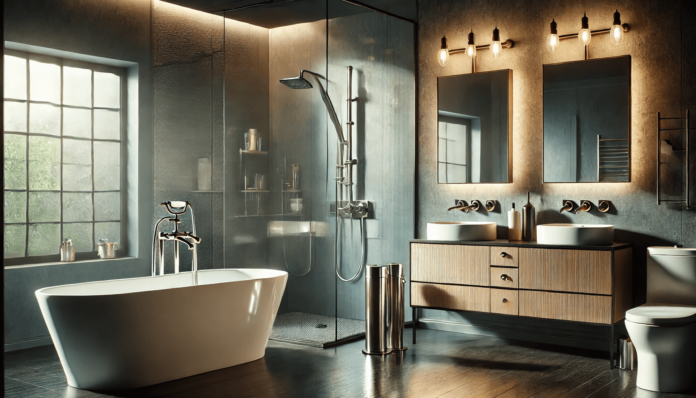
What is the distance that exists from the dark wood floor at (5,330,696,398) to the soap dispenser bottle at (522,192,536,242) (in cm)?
78

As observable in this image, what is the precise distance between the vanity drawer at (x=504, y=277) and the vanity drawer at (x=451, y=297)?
0.28ft

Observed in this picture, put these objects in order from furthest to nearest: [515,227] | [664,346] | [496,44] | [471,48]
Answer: [471,48] < [496,44] < [515,227] < [664,346]

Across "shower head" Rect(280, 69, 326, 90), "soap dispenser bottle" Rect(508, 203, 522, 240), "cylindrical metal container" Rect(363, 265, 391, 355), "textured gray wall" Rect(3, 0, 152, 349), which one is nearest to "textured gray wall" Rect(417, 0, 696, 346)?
"soap dispenser bottle" Rect(508, 203, 522, 240)

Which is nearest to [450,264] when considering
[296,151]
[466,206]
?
[466,206]

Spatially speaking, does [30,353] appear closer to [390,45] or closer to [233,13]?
[233,13]

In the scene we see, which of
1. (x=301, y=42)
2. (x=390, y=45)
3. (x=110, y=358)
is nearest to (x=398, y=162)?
(x=390, y=45)

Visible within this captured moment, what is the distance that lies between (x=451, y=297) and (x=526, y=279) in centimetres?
55

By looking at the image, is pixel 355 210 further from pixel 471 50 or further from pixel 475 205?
pixel 471 50

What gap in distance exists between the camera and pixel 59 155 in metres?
4.51

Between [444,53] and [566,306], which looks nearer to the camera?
[566,306]

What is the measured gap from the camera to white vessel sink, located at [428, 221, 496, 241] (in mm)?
4340

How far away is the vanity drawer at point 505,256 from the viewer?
13.4 ft

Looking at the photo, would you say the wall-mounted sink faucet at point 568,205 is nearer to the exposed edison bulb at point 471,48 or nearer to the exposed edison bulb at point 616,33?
the exposed edison bulb at point 616,33

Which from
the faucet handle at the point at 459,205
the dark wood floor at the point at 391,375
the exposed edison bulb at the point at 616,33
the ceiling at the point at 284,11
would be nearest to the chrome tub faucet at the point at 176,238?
the dark wood floor at the point at 391,375
